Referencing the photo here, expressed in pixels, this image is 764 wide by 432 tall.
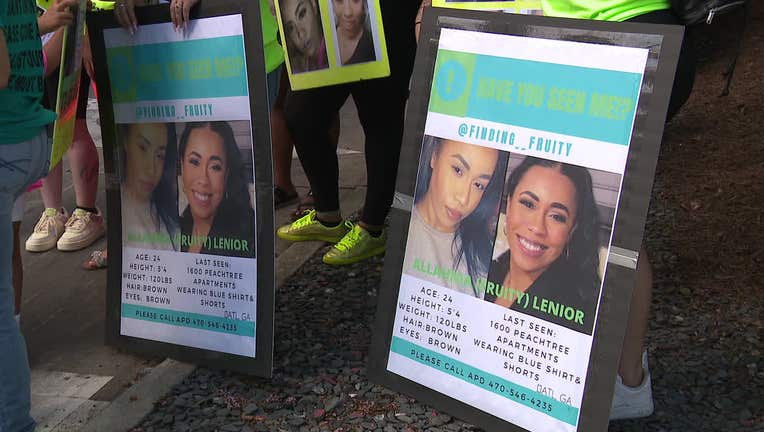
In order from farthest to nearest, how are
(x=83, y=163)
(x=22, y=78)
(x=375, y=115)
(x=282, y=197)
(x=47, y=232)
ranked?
1. (x=282, y=197)
2. (x=47, y=232)
3. (x=83, y=163)
4. (x=375, y=115)
5. (x=22, y=78)

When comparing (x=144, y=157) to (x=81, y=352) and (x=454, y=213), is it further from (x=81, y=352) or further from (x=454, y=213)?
(x=454, y=213)

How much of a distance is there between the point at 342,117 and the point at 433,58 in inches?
171

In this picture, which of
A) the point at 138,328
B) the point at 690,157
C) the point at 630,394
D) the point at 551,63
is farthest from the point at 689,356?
the point at 690,157

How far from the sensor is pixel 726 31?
8.10m

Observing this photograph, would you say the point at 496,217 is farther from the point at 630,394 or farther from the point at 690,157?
the point at 690,157

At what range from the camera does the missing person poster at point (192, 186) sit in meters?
2.73

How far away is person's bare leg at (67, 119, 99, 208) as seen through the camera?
4.32 m

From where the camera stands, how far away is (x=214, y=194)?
2857mm

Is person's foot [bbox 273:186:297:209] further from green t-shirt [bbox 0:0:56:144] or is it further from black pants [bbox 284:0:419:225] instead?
green t-shirt [bbox 0:0:56:144]

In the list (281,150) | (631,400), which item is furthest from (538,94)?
(281,150)

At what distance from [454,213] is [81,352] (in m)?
1.83

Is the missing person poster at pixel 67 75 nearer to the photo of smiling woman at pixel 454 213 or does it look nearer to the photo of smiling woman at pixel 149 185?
the photo of smiling woman at pixel 149 185

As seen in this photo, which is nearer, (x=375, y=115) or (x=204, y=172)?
(x=204, y=172)

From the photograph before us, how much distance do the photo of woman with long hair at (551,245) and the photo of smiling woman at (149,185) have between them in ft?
4.22
